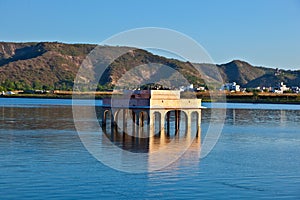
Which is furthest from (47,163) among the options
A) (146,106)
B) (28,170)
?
(146,106)

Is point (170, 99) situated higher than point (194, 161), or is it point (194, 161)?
point (170, 99)

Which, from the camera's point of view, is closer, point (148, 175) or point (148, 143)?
point (148, 175)

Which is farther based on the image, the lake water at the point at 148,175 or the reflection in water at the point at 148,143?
the reflection in water at the point at 148,143

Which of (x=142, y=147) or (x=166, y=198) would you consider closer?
(x=166, y=198)

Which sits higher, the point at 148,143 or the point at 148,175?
the point at 148,143

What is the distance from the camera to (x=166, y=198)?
23172 mm

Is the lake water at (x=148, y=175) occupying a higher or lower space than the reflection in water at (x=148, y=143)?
lower

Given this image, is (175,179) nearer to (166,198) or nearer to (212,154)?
(166,198)

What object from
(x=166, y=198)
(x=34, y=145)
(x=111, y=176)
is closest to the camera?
(x=166, y=198)

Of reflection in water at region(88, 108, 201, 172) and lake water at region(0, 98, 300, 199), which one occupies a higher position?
reflection in water at region(88, 108, 201, 172)

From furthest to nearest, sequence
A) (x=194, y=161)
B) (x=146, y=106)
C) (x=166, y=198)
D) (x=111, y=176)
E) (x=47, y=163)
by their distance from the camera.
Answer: (x=146, y=106), (x=194, y=161), (x=47, y=163), (x=111, y=176), (x=166, y=198)

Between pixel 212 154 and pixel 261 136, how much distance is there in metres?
16.3

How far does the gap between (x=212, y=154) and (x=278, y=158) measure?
422 centimetres

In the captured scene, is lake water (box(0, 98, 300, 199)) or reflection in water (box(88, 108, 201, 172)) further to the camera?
reflection in water (box(88, 108, 201, 172))
